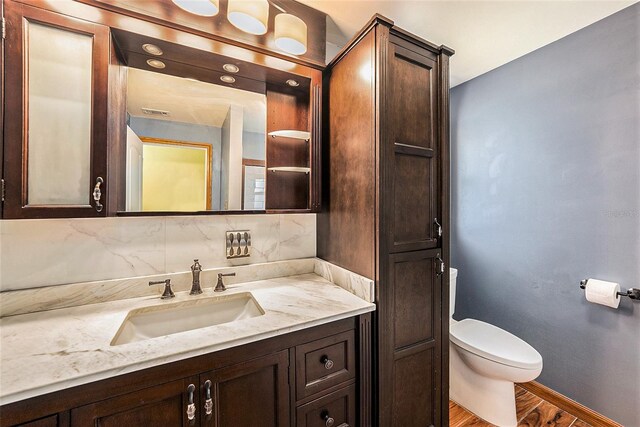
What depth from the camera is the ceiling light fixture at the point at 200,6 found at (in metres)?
1.12

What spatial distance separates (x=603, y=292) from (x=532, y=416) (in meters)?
0.89

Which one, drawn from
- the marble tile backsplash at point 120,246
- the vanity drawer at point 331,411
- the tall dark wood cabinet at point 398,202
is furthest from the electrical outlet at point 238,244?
the vanity drawer at point 331,411

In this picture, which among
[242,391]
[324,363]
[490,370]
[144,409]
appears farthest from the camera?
[490,370]

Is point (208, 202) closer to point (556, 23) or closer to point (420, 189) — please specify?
point (420, 189)

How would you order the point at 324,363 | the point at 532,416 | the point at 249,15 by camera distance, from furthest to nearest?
the point at 532,416
the point at 249,15
the point at 324,363

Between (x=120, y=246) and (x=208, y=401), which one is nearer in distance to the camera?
(x=208, y=401)

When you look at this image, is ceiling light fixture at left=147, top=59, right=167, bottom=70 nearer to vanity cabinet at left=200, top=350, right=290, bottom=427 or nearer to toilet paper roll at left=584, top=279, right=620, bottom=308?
vanity cabinet at left=200, top=350, right=290, bottom=427

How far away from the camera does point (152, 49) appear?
1168 mm

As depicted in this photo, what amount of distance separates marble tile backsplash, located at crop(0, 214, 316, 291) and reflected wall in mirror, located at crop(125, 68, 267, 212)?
16 centimetres

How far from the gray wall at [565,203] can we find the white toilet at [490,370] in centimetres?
37

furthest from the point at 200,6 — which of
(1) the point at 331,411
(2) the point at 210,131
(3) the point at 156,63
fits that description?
(1) the point at 331,411

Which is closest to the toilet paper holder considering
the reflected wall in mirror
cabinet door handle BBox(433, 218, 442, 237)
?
cabinet door handle BBox(433, 218, 442, 237)

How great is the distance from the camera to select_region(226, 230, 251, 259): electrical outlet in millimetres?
1459

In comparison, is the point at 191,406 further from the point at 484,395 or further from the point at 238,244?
the point at 484,395
